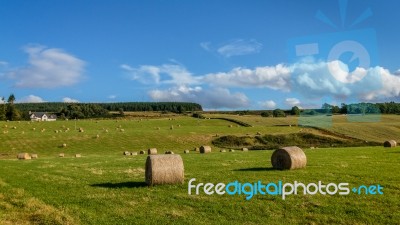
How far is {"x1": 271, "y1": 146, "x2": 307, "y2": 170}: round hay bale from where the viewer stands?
2235cm

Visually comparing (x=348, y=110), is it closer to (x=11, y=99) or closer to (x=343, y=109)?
(x=343, y=109)

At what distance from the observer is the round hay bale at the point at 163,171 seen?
17.8 meters

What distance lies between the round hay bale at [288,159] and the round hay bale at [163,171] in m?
7.10

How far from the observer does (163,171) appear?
58.6 feet

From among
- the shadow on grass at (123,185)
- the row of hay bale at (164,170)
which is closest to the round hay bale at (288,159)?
the row of hay bale at (164,170)

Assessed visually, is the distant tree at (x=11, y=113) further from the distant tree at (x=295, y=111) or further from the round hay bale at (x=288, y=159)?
the round hay bale at (x=288, y=159)

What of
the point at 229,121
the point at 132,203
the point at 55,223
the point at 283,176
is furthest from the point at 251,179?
the point at 229,121

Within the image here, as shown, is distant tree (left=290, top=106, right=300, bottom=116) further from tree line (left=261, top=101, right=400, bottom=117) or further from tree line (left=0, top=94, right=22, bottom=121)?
tree line (left=0, top=94, right=22, bottom=121)

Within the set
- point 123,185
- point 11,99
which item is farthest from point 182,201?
point 11,99

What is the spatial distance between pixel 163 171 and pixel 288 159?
7.93 m

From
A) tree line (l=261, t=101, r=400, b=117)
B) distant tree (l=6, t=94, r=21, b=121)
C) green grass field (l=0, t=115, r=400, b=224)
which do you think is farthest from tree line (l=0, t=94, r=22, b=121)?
green grass field (l=0, t=115, r=400, b=224)

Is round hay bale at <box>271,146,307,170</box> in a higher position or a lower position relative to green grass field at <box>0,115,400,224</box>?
higher

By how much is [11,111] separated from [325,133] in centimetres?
10865

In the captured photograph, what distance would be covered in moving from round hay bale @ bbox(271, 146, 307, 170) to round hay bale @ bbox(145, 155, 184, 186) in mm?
7100
